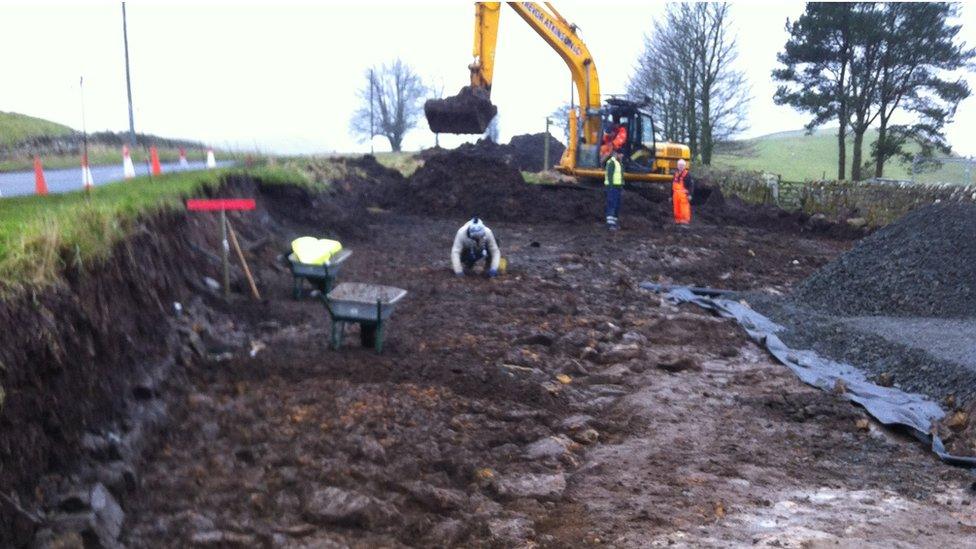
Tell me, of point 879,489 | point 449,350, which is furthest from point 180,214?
point 879,489

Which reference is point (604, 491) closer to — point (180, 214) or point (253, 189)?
point (180, 214)

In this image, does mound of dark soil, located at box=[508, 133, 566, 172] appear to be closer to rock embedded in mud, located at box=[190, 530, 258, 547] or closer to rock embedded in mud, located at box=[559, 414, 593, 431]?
rock embedded in mud, located at box=[559, 414, 593, 431]

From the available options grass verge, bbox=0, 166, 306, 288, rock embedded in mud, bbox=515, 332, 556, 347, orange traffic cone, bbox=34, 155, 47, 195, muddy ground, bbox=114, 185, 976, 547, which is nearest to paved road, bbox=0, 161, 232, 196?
orange traffic cone, bbox=34, 155, 47, 195

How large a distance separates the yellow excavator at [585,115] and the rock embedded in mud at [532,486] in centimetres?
1463

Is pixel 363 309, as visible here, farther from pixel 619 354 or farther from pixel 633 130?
pixel 633 130

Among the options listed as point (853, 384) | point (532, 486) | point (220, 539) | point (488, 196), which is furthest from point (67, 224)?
point (488, 196)

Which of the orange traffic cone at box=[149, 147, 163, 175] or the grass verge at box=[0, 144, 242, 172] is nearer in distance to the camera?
the grass verge at box=[0, 144, 242, 172]

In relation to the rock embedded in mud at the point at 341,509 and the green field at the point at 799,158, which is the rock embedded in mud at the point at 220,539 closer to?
the rock embedded in mud at the point at 341,509

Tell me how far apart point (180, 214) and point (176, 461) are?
13.5 ft

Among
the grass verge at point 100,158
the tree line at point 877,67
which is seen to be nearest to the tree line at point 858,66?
the tree line at point 877,67

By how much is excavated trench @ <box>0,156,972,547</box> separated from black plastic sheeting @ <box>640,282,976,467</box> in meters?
0.26

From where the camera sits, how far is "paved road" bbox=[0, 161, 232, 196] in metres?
8.92

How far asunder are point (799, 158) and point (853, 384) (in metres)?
56.4

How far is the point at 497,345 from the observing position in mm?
8703
